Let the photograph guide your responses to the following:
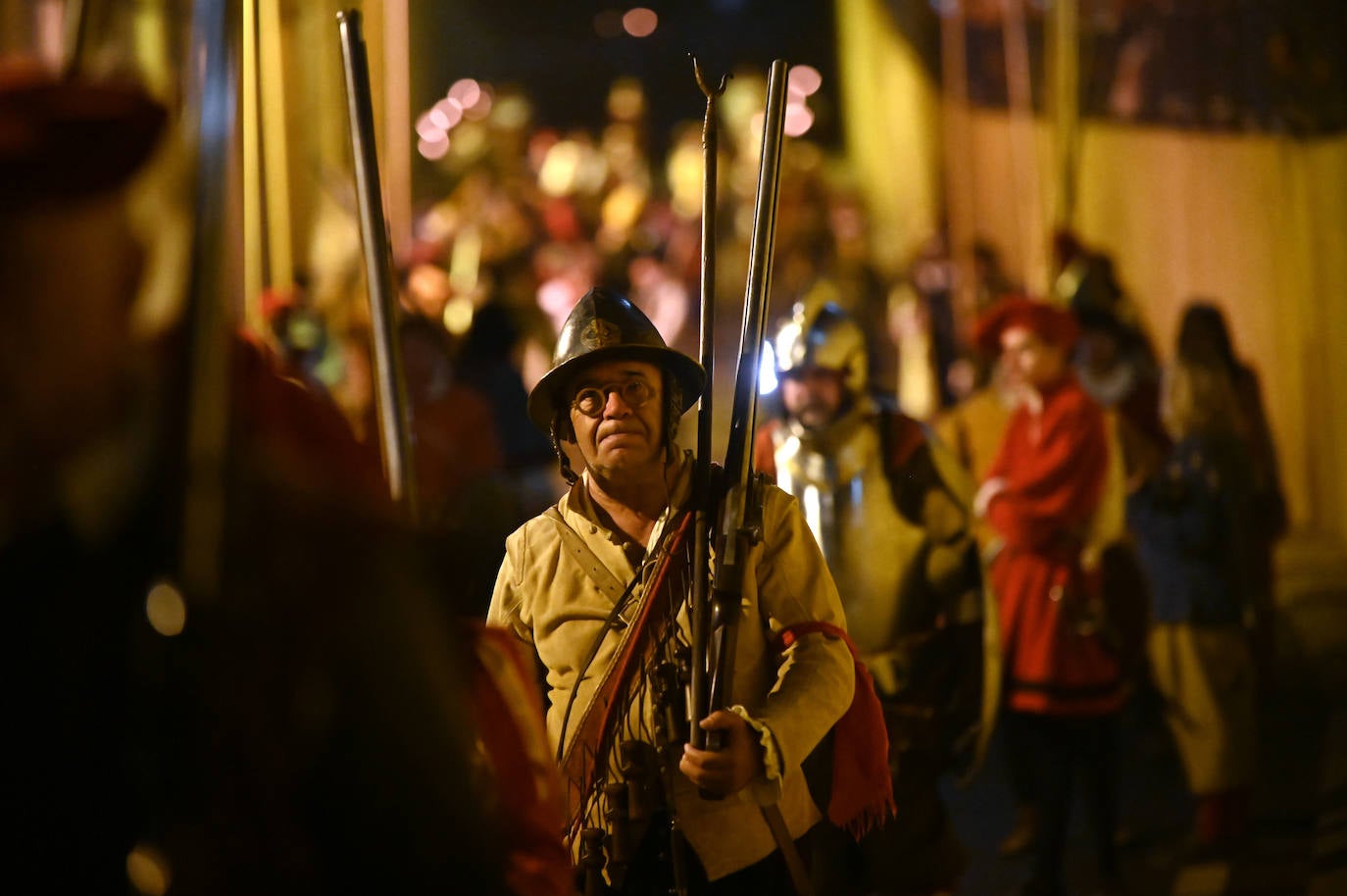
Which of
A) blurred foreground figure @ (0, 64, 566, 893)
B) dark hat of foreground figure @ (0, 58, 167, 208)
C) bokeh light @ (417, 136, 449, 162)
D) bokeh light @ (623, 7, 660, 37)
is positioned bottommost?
blurred foreground figure @ (0, 64, 566, 893)

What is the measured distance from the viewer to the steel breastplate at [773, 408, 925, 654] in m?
4.34

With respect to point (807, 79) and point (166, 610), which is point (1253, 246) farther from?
point (166, 610)

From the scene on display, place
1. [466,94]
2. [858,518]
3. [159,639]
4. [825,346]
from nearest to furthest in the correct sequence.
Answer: [159,639] < [858,518] < [825,346] < [466,94]

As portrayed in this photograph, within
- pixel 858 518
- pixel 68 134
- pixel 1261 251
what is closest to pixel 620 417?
pixel 68 134

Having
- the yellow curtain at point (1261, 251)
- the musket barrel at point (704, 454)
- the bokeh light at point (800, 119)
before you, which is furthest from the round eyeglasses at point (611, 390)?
the bokeh light at point (800, 119)

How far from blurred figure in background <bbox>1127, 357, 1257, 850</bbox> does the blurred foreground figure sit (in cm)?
467

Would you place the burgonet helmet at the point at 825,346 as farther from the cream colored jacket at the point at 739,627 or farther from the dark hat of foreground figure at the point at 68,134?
the dark hat of foreground figure at the point at 68,134

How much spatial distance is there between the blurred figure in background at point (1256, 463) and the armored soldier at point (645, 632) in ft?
12.0

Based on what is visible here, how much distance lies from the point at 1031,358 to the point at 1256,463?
130cm

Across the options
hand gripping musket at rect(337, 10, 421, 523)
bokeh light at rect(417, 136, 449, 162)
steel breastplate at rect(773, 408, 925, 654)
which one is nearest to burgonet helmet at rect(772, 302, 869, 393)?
steel breastplate at rect(773, 408, 925, 654)

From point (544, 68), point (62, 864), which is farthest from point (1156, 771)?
point (544, 68)

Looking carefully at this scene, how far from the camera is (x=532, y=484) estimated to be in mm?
6199

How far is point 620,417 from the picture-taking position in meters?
2.62

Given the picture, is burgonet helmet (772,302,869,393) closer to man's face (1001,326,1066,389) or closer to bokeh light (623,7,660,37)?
man's face (1001,326,1066,389)
